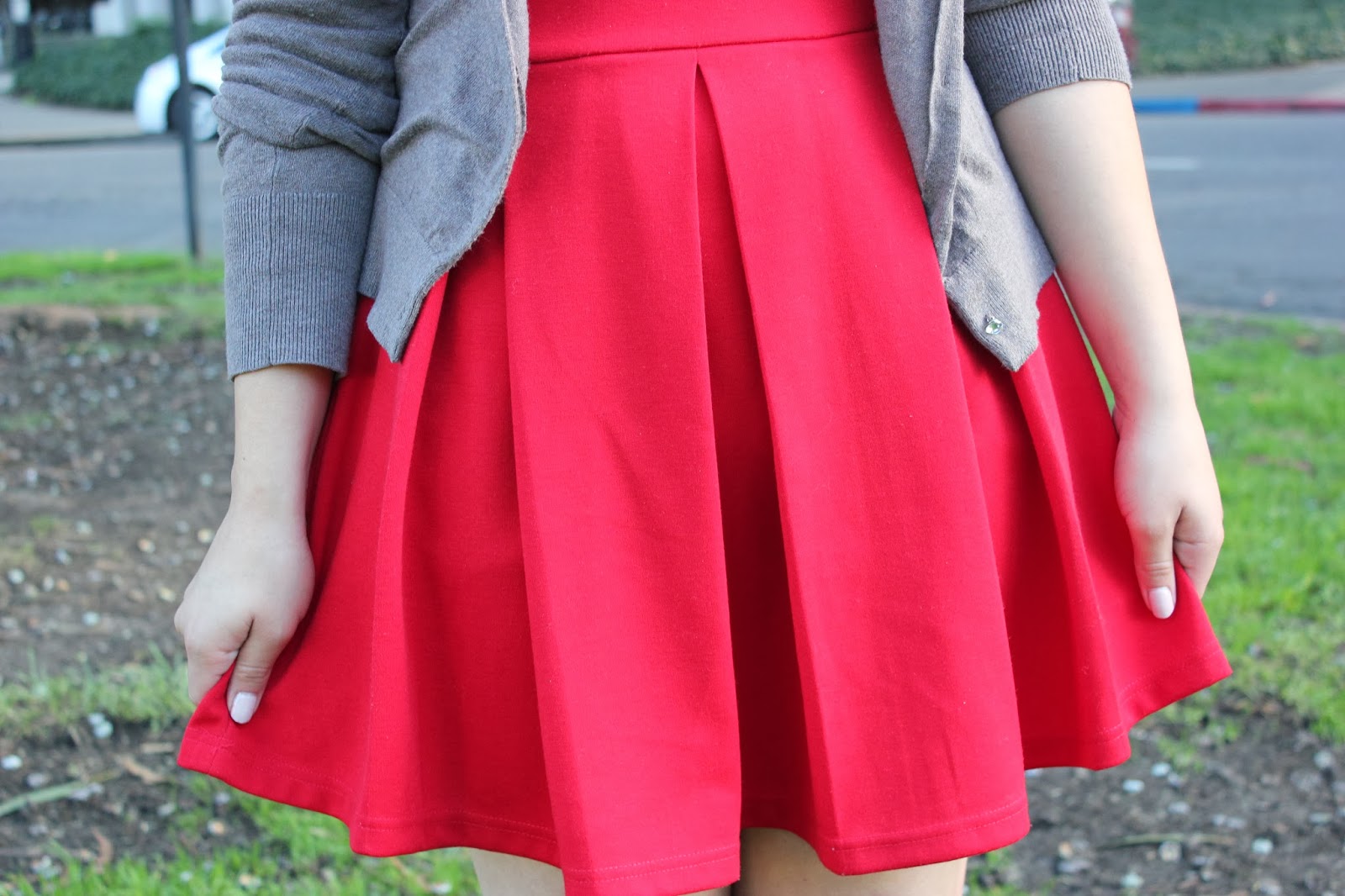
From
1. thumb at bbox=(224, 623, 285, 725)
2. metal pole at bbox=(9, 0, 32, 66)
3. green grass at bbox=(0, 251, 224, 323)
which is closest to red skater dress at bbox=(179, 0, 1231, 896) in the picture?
thumb at bbox=(224, 623, 285, 725)

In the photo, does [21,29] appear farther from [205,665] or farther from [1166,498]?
[1166,498]

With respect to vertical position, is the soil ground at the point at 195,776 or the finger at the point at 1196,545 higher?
the finger at the point at 1196,545

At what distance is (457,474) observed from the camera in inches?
41.1

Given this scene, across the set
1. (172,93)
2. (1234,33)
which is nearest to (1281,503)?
(172,93)

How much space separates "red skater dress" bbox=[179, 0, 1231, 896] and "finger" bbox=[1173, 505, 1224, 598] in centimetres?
12

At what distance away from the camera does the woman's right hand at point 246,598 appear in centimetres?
109

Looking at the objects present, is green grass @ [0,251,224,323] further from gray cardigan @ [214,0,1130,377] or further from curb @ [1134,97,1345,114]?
curb @ [1134,97,1345,114]

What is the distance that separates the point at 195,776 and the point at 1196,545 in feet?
6.66

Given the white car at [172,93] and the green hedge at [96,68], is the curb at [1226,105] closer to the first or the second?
the white car at [172,93]

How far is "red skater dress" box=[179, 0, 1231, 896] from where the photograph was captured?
100cm

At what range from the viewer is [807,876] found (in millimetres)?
1150

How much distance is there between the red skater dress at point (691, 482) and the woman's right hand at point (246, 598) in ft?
0.26

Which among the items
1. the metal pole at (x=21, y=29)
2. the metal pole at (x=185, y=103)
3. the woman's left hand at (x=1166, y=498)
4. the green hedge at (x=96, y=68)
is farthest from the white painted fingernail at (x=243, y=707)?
the metal pole at (x=21, y=29)

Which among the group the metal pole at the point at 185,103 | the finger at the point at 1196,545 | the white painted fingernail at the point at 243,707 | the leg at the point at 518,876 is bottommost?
the metal pole at the point at 185,103
